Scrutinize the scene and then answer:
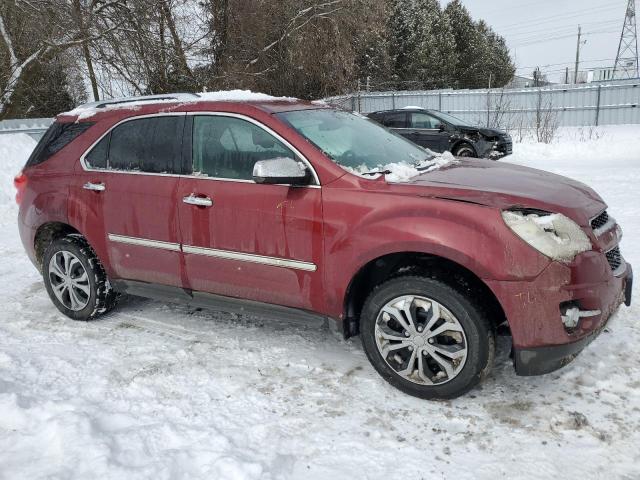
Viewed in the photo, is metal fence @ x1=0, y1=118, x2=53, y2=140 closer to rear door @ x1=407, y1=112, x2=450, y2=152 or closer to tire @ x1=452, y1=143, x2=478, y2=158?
rear door @ x1=407, y1=112, x2=450, y2=152

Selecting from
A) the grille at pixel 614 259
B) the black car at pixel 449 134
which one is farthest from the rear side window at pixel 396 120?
the grille at pixel 614 259

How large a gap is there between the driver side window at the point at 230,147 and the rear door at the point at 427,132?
10731mm

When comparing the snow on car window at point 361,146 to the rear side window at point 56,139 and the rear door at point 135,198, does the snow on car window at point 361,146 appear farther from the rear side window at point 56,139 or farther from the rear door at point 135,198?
the rear side window at point 56,139

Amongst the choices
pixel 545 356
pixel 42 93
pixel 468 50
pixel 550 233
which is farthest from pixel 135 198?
pixel 468 50

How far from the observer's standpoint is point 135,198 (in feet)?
12.9

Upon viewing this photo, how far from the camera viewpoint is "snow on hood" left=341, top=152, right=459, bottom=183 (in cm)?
320

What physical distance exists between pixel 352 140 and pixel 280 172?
0.80 m

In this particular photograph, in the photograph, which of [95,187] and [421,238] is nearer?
[421,238]

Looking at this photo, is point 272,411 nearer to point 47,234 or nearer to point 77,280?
point 77,280

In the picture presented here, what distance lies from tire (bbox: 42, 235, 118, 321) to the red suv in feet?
0.04

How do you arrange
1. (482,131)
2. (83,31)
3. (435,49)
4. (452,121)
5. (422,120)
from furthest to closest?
(435,49)
(83,31)
(422,120)
(452,121)
(482,131)

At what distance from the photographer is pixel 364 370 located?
3473 mm

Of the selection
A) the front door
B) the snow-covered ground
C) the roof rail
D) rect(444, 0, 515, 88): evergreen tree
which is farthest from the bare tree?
rect(444, 0, 515, 88): evergreen tree

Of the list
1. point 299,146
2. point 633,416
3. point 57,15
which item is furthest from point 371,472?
point 57,15
